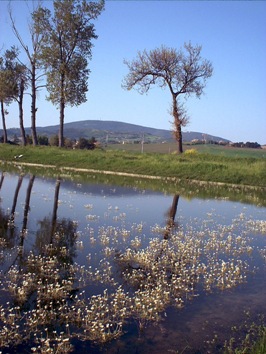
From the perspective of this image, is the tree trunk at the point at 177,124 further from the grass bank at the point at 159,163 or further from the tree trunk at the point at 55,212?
the tree trunk at the point at 55,212

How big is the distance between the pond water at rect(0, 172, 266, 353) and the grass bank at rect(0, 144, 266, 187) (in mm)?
15227

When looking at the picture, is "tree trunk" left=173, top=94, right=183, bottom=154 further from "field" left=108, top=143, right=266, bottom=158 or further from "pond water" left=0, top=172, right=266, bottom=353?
"pond water" left=0, top=172, right=266, bottom=353

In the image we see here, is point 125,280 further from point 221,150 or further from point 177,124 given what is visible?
point 221,150

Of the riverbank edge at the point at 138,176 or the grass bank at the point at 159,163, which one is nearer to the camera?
the riverbank edge at the point at 138,176

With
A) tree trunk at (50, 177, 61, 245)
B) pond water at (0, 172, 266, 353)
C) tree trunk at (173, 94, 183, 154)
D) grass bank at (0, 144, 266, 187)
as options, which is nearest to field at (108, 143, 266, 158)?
tree trunk at (173, 94, 183, 154)

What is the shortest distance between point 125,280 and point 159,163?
27.6m

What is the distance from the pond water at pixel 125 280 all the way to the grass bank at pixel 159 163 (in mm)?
15227

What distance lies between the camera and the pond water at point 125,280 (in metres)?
6.58

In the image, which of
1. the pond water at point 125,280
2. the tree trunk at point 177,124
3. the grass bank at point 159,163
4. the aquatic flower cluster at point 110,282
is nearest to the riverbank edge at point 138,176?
the grass bank at point 159,163

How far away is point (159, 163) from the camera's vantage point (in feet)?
119

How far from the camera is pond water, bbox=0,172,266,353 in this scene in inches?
259

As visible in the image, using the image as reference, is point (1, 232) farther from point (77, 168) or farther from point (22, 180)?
point (77, 168)

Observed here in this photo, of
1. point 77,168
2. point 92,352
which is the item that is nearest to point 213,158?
point 77,168

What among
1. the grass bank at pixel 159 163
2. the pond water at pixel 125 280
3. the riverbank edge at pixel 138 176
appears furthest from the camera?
the grass bank at pixel 159 163
